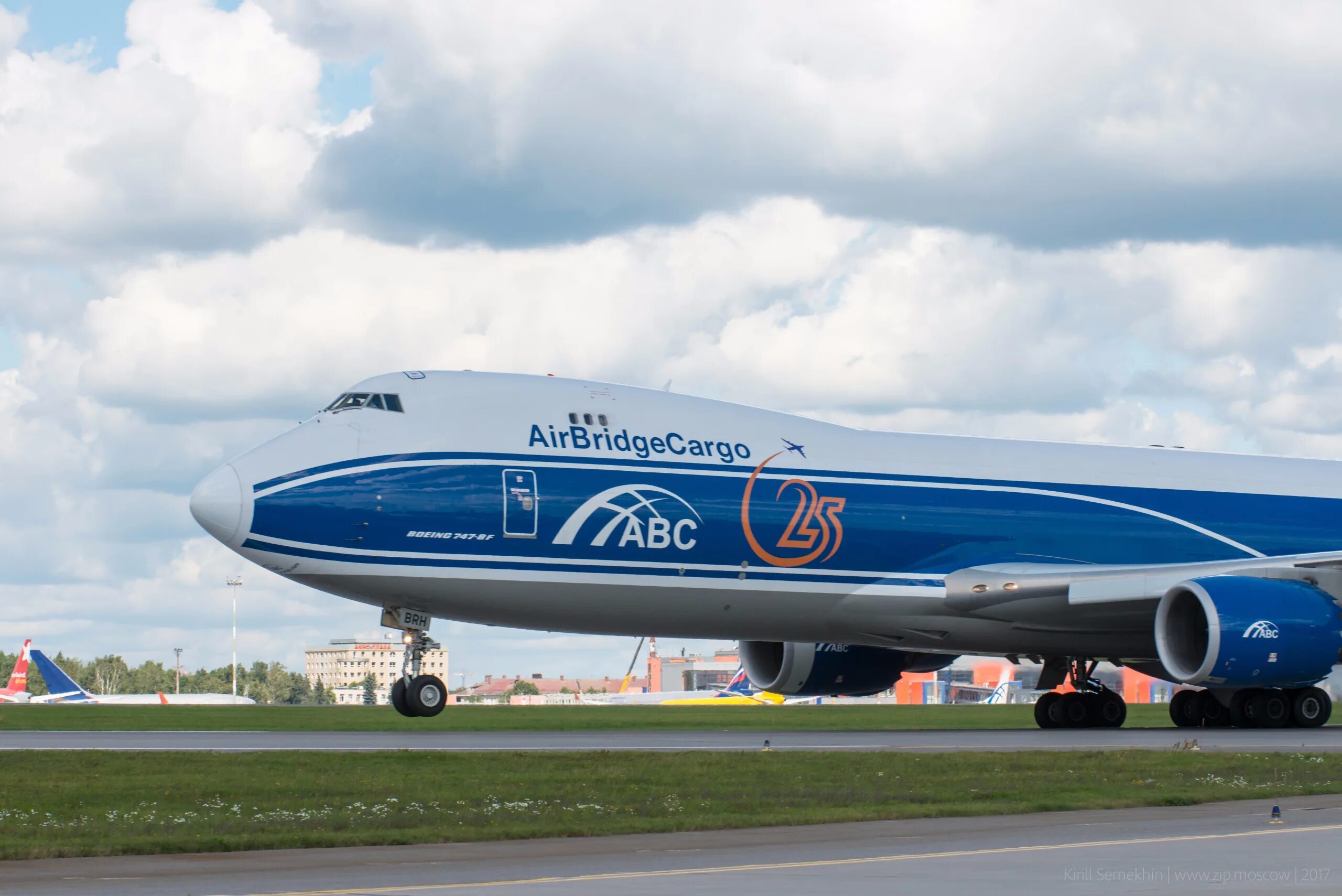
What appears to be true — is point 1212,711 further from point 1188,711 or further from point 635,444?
point 635,444

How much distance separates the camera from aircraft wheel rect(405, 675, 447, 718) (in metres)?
24.3

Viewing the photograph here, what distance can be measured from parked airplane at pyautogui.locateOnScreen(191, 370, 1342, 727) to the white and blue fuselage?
1.6 inches

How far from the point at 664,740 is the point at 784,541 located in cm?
551

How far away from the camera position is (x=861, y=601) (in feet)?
92.3

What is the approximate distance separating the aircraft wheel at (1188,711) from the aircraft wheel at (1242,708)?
3.17ft

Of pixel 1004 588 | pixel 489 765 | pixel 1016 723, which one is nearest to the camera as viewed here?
pixel 489 765

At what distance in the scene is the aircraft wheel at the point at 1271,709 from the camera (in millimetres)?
28875

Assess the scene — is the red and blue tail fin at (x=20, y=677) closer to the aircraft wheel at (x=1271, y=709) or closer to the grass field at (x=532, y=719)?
the grass field at (x=532, y=719)

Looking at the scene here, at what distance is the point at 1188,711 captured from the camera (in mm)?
30469

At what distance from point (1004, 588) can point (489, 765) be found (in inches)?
552

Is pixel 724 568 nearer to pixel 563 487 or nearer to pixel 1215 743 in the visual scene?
pixel 563 487

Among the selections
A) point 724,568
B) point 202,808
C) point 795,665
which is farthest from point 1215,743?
point 202,808

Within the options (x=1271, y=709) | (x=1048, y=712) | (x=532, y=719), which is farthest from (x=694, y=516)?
(x=532, y=719)

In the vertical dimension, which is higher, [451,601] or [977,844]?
[451,601]
